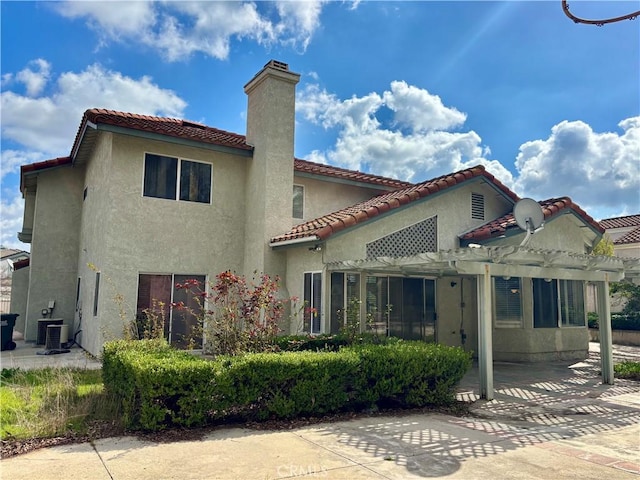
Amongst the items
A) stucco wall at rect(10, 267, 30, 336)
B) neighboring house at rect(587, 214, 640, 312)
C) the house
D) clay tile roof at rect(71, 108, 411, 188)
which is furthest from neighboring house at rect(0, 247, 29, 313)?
neighboring house at rect(587, 214, 640, 312)

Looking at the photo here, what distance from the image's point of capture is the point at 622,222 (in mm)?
36281

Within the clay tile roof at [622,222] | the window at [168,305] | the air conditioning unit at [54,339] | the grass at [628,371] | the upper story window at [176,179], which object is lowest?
the grass at [628,371]

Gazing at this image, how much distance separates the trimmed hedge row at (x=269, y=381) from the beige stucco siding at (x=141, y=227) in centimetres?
456

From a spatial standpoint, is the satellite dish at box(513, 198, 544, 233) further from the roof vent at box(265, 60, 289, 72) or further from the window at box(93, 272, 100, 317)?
the window at box(93, 272, 100, 317)

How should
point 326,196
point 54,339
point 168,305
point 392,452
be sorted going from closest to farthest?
point 392,452 < point 168,305 < point 54,339 < point 326,196

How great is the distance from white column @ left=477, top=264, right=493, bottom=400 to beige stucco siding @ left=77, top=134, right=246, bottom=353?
26.6ft

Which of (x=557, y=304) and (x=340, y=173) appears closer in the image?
(x=557, y=304)

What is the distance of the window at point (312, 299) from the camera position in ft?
41.2

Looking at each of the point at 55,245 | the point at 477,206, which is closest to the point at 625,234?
the point at 477,206

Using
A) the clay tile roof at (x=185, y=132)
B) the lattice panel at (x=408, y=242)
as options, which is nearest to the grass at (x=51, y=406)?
the clay tile roof at (x=185, y=132)

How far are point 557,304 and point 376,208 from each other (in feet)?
24.2

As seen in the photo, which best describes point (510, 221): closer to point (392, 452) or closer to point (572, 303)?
point (572, 303)

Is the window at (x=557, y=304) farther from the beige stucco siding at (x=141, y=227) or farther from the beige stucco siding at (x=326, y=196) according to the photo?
the beige stucco siding at (x=141, y=227)

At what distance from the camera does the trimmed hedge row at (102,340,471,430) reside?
6.76 meters
